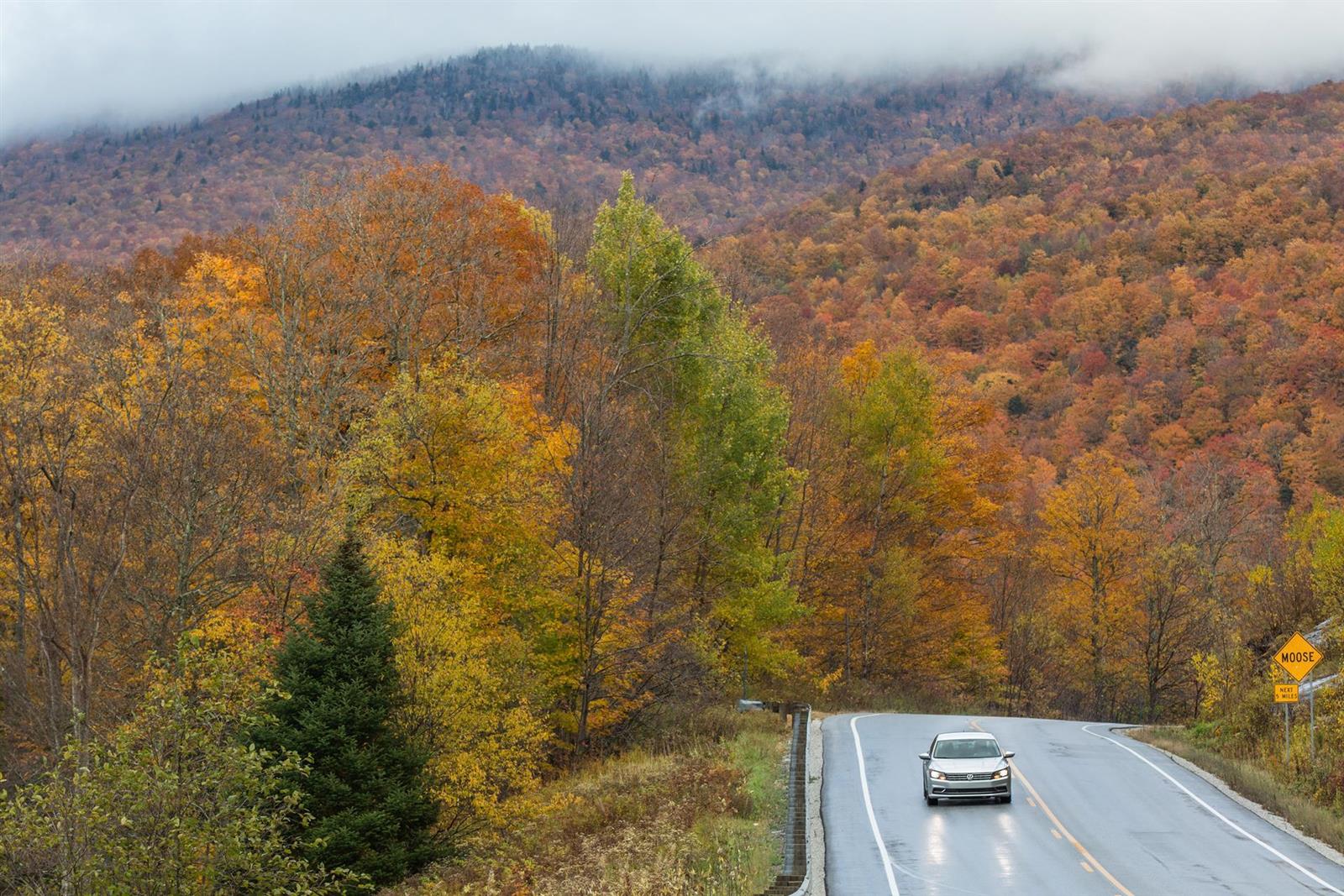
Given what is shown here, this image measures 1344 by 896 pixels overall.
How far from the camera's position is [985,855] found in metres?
21.4

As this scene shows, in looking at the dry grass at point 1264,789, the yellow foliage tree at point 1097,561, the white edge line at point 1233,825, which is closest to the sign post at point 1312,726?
the dry grass at point 1264,789

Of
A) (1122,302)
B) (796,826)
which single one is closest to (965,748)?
(796,826)

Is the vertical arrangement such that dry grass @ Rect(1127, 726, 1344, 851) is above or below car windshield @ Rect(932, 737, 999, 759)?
below

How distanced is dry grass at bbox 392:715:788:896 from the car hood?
328 centimetres

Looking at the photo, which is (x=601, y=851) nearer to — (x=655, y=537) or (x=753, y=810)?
(x=753, y=810)

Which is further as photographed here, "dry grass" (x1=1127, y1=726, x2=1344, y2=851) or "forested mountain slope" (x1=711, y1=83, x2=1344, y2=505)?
"forested mountain slope" (x1=711, y1=83, x2=1344, y2=505)

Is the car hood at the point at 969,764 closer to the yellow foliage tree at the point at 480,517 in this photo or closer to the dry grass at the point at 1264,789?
the dry grass at the point at 1264,789

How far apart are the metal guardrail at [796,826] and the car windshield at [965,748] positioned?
2.95m

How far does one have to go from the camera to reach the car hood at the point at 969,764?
84.4ft

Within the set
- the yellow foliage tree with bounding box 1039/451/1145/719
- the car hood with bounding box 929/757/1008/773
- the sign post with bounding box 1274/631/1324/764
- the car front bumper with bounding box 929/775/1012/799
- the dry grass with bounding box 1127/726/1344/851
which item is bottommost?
the yellow foliage tree with bounding box 1039/451/1145/719

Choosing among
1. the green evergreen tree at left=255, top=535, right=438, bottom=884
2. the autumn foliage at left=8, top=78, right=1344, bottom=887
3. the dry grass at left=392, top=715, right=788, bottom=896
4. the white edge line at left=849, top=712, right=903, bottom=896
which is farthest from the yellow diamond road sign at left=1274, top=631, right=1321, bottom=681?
the green evergreen tree at left=255, top=535, right=438, bottom=884

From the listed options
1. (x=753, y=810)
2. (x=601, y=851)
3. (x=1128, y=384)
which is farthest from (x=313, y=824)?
(x=1128, y=384)

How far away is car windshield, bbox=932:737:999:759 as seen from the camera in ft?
86.4

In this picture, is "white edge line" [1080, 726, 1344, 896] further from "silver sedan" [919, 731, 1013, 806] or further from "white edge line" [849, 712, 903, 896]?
"silver sedan" [919, 731, 1013, 806]
